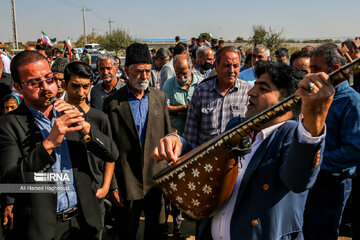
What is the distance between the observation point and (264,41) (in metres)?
22.0

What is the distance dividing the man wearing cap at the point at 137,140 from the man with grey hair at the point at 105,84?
124 centimetres

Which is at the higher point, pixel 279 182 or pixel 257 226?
pixel 279 182

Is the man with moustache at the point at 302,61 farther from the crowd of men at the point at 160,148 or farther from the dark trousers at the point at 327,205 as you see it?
the dark trousers at the point at 327,205

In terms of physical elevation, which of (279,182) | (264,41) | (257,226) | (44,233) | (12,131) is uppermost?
(264,41)

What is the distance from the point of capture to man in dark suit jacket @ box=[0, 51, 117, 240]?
1.97 meters

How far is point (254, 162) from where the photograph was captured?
69.3 inches

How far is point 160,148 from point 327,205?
2.35 m

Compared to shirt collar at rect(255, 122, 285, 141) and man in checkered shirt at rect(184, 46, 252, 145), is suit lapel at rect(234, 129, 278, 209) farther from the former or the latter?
man in checkered shirt at rect(184, 46, 252, 145)

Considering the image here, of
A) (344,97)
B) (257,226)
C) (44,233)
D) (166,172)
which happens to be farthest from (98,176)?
(344,97)

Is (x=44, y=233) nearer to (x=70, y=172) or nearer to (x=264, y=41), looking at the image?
(x=70, y=172)

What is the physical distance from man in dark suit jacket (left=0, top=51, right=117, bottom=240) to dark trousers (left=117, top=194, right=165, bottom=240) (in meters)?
1.19

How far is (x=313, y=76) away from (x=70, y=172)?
75.9 inches

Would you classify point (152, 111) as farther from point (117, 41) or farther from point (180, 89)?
point (117, 41)

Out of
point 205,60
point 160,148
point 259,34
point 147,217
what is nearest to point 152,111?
point 147,217
